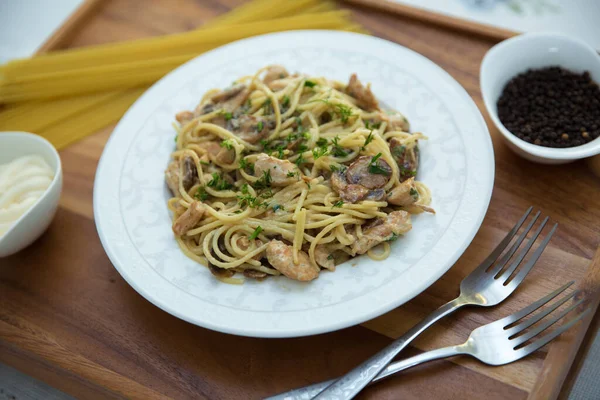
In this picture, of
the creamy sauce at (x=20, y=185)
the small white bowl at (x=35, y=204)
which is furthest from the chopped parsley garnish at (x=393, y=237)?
the creamy sauce at (x=20, y=185)

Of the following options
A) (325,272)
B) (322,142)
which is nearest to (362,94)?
(322,142)

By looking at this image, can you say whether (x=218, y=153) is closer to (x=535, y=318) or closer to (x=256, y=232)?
(x=256, y=232)

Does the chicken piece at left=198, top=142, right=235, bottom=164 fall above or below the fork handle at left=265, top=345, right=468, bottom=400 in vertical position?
above

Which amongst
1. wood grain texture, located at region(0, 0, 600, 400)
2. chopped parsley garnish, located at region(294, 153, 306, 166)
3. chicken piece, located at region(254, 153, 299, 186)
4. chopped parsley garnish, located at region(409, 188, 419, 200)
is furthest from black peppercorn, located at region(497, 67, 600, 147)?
chicken piece, located at region(254, 153, 299, 186)

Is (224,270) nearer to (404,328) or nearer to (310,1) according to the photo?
(404,328)

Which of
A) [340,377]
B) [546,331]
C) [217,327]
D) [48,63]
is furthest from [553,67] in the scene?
[48,63]

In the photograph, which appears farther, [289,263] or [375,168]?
[375,168]

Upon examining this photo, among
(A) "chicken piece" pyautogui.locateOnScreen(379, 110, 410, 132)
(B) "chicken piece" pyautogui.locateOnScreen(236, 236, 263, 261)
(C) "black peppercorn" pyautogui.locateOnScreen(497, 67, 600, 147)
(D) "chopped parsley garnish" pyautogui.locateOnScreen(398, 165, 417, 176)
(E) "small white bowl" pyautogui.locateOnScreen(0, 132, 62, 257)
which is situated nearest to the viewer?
(B) "chicken piece" pyautogui.locateOnScreen(236, 236, 263, 261)

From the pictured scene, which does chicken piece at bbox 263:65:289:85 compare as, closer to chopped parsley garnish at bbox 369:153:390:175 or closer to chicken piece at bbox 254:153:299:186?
chicken piece at bbox 254:153:299:186
